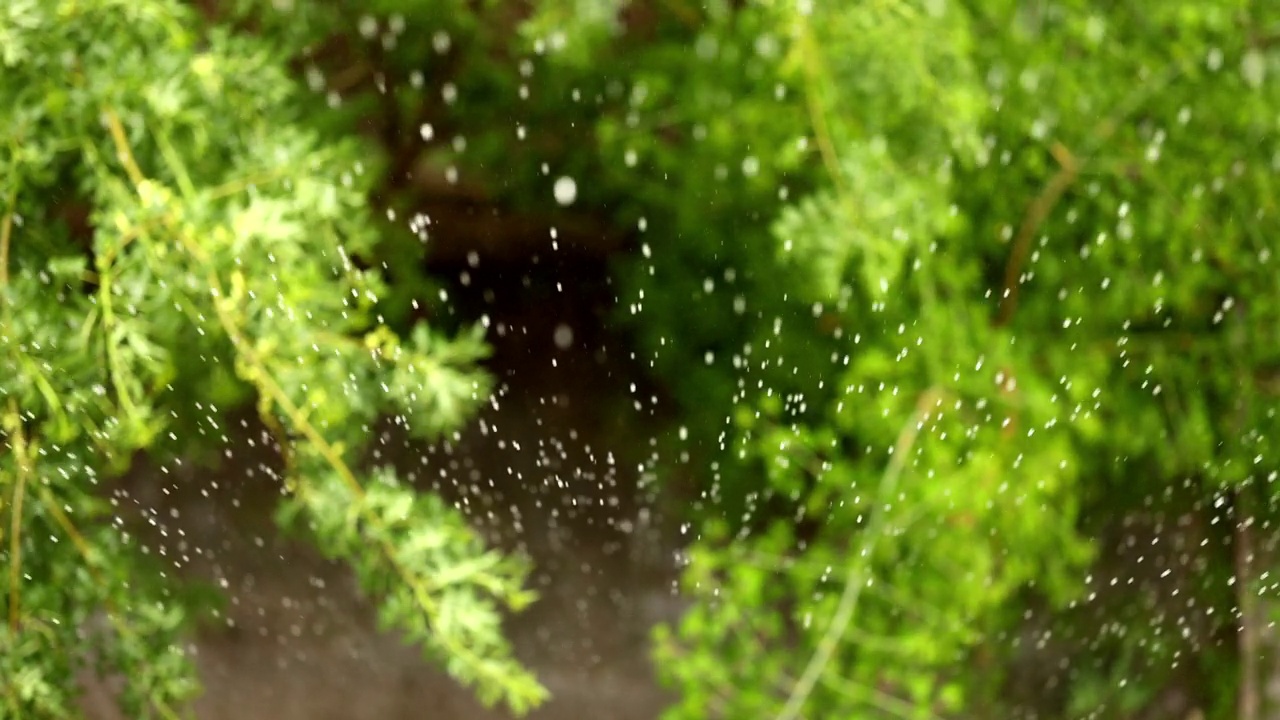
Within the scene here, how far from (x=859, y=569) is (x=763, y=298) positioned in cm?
37

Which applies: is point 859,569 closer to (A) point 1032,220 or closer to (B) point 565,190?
(A) point 1032,220

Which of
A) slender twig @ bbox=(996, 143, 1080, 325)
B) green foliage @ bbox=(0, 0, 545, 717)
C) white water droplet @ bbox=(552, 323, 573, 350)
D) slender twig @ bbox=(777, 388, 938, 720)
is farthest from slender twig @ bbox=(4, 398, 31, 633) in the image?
slender twig @ bbox=(996, 143, 1080, 325)

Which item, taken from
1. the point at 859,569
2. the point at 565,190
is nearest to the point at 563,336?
the point at 565,190

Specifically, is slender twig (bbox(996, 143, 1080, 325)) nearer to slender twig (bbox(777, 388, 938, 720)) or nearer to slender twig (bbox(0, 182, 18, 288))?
slender twig (bbox(777, 388, 938, 720))

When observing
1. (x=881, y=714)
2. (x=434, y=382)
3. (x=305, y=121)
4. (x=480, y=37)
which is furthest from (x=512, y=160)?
(x=881, y=714)

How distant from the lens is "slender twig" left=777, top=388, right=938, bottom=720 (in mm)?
992

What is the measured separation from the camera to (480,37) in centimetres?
117

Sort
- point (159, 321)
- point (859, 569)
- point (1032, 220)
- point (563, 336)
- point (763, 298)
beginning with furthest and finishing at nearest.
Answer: point (563, 336) < point (763, 298) < point (1032, 220) < point (859, 569) < point (159, 321)

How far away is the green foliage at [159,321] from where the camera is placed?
0.65 metres

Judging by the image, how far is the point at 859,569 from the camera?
3.34 ft

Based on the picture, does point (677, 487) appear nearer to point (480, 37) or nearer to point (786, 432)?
point (786, 432)

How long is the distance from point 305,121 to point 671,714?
0.70 m

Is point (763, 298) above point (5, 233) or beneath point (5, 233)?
above

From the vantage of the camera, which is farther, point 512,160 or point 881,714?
point 512,160
